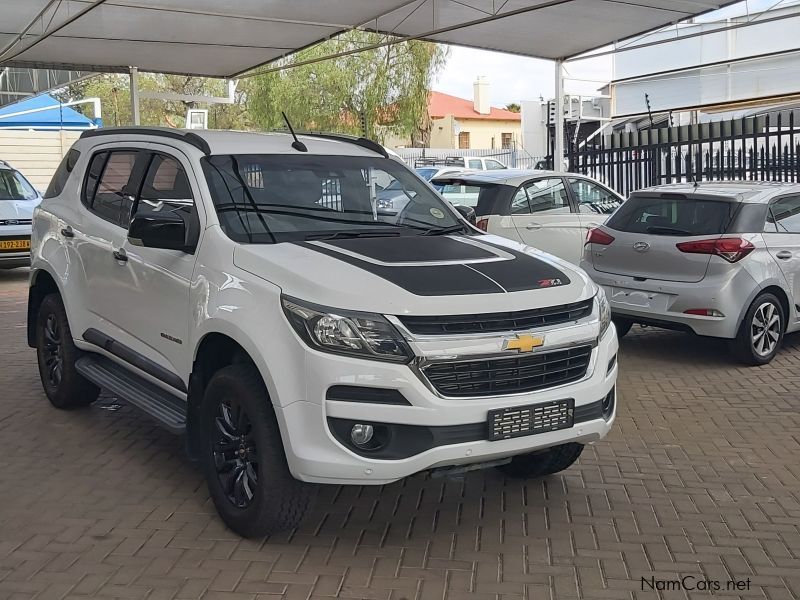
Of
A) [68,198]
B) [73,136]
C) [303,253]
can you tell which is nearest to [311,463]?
[303,253]

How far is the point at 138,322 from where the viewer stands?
5.32m

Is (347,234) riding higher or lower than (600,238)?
higher

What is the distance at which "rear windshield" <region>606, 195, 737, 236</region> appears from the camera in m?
8.05

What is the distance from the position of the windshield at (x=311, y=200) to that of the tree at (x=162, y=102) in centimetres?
4404

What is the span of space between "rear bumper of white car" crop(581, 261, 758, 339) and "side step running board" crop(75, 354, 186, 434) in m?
4.62

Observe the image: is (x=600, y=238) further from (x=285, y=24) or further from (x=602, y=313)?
(x=285, y=24)

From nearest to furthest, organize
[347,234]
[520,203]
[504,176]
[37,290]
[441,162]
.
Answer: [347,234] → [37,290] → [520,203] → [504,176] → [441,162]

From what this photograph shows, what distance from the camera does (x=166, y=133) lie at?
5523mm

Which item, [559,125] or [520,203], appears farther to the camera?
[559,125]

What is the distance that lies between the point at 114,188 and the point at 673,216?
4859mm

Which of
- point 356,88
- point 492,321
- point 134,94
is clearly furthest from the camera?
point 356,88

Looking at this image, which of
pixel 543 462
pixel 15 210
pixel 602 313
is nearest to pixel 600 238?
pixel 543 462

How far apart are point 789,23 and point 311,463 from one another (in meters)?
17.7

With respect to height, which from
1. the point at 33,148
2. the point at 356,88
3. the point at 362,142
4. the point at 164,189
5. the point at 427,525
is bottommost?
the point at 427,525
